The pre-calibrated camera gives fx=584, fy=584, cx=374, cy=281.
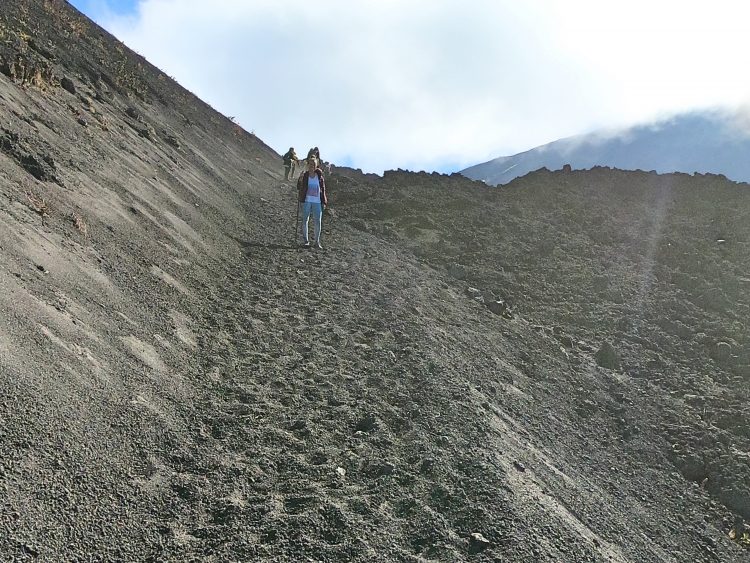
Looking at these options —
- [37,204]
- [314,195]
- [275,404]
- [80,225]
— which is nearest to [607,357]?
[275,404]

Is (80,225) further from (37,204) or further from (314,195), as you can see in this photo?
(314,195)

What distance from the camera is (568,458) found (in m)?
6.39

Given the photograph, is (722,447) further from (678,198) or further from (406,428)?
(678,198)

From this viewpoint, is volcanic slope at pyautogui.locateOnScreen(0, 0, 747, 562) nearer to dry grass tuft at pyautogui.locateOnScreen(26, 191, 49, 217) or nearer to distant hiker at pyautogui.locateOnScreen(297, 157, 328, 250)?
dry grass tuft at pyautogui.locateOnScreen(26, 191, 49, 217)

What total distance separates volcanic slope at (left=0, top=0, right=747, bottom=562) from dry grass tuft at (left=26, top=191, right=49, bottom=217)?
57mm

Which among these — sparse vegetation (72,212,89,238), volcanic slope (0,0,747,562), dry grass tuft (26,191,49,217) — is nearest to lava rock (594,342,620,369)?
volcanic slope (0,0,747,562)

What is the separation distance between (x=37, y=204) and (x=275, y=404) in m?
4.22

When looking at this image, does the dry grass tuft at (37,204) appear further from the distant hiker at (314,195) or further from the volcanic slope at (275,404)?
the distant hiker at (314,195)

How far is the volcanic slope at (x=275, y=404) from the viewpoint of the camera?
3.95 m

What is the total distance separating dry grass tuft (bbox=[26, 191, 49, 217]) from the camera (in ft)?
23.7

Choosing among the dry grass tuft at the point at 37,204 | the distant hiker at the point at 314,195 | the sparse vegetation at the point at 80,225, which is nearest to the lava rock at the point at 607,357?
the distant hiker at the point at 314,195

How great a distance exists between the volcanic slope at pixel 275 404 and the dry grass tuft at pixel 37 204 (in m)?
0.06

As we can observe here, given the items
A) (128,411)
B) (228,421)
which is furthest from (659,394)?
(128,411)

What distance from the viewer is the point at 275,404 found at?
585 centimetres
